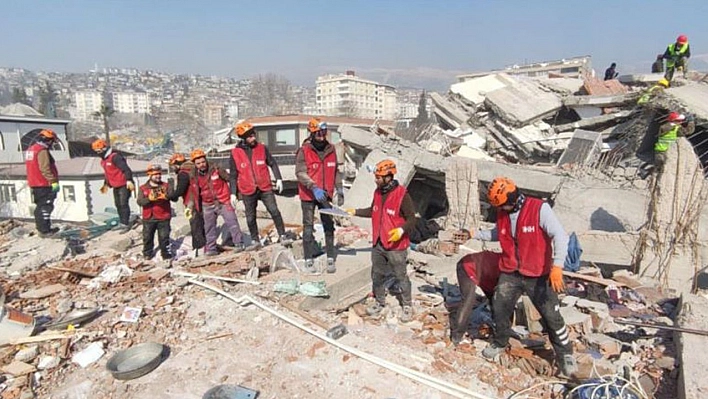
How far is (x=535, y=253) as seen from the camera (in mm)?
3727

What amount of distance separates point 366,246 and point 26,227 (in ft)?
24.9

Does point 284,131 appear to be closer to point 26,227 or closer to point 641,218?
point 26,227

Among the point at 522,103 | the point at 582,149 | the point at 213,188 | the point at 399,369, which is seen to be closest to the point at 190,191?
the point at 213,188

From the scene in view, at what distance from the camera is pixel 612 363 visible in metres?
4.06

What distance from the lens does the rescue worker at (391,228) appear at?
14.6ft

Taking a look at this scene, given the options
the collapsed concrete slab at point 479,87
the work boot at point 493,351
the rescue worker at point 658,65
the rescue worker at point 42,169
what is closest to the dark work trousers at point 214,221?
the rescue worker at point 42,169

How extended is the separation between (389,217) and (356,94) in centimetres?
11189

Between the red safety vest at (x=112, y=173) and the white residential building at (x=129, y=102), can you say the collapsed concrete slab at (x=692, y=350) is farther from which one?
the white residential building at (x=129, y=102)

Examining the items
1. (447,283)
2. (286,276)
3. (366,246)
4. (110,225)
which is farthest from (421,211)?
(110,225)

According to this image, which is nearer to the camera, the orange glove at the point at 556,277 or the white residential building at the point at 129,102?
the orange glove at the point at 556,277

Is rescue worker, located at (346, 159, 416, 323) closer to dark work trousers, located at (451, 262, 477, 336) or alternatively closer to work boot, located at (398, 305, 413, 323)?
work boot, located at (398, 305, 413, 323)

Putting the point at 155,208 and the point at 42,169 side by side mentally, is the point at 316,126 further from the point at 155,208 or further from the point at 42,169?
the point at 42,169

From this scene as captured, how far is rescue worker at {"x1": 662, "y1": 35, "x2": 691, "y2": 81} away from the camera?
11.2 metres

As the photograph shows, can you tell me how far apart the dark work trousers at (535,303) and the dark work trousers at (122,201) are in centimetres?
694
